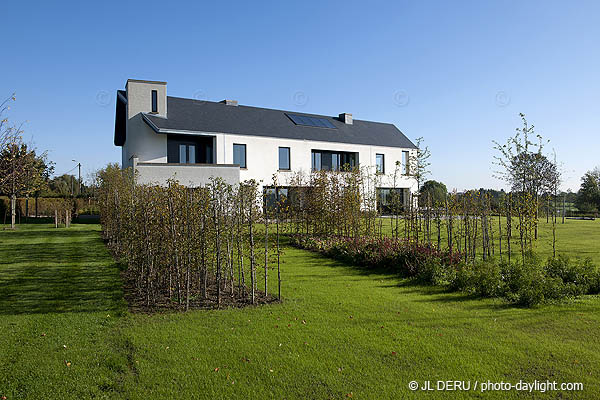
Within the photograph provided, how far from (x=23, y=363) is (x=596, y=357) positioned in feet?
21.9

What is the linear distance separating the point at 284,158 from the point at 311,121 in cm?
537

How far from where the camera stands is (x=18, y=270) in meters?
10.4

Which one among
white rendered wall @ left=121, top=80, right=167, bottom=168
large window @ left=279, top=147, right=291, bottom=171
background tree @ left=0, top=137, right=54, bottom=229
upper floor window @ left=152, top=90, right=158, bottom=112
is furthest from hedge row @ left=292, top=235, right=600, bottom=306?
upper floor window @ left=152, top=90, right=158, bottom=112

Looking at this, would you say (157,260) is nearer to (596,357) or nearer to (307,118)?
(596,357)

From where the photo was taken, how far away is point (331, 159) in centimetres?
3103

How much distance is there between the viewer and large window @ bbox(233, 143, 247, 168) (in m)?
26.0

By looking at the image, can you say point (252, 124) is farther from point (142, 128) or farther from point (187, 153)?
point (142, 128)

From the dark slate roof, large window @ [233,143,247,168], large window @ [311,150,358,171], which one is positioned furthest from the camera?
large window @ [311,150,358,171]

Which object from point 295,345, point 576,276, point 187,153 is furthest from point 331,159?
point 295,345

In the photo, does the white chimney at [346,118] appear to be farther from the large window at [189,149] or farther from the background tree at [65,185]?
the background tree at [65,185]

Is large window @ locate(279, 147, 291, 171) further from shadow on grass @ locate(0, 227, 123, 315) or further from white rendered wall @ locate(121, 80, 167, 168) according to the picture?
shadow on grass @ locate(0, 227, 123, 315)

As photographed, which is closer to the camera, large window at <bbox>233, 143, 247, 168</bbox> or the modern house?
the modern house

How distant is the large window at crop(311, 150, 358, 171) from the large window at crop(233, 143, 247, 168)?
554 cm

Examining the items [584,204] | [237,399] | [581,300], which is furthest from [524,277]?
[584,204]
